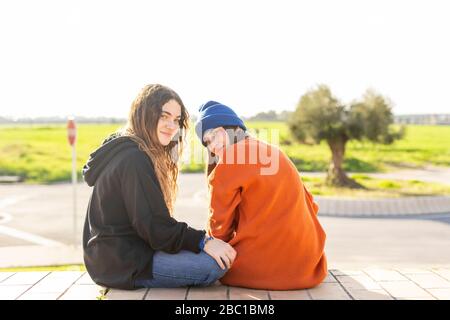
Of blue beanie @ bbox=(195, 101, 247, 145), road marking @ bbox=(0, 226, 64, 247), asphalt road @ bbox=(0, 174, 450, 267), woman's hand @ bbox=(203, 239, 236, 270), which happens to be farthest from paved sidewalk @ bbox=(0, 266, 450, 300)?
road marking @ bbox=(0, 226, 64, 247)

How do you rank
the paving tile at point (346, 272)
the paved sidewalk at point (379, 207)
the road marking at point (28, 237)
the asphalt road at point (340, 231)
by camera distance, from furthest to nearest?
the paved sidewalk at point (379, 207)
the road marking at point (28, 237)
the asphalt road at point (340, 231)
the paving tile at point (346, 272)

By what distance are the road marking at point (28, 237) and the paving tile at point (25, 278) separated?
5944 millimetres

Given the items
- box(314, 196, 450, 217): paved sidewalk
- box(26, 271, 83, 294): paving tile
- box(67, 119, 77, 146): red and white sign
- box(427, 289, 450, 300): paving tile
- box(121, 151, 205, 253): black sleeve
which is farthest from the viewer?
box(314, 196, 450, 217): paved sidewalk

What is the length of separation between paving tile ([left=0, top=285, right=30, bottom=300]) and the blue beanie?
1664mm

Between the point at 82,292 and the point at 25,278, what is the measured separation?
725mm

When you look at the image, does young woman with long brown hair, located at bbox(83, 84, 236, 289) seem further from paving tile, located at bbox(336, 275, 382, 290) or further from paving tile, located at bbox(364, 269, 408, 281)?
paving tile, located at bbox(364, 269, 408, 281)

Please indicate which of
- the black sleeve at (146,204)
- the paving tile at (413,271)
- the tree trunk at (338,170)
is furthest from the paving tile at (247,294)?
the tree trunk at (338,170)

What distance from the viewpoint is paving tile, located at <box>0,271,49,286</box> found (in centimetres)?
418

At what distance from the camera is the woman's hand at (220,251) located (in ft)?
11.9

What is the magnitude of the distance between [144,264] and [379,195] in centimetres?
1284

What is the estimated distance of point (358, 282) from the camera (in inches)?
162

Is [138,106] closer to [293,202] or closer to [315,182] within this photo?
[293,202]

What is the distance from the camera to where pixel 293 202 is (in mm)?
3711

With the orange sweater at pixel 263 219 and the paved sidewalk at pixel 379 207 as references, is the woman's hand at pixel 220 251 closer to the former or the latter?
the orange sweater at pixel 263 219
